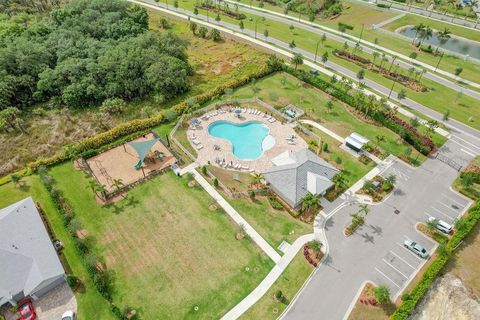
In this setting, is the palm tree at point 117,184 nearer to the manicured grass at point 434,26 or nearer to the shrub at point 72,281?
the shrub at point 72,281

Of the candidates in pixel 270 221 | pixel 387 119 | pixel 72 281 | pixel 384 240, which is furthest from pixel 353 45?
pixel 72 281

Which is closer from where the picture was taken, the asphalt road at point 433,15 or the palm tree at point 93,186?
the palm tree at point 93,186

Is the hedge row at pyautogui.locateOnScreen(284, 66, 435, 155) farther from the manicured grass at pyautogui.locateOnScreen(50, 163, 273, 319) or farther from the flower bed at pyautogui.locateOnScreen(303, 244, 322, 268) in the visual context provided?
the manicured grass at pyautogui.locateOnScreen(50, 163, 273, 319)

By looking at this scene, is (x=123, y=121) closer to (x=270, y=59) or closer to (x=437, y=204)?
(x=270, y=59)

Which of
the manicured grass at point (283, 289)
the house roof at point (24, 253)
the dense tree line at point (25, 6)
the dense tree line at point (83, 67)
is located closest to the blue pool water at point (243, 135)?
the dense tree line at point (83, 67)

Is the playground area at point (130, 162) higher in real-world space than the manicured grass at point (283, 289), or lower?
higher

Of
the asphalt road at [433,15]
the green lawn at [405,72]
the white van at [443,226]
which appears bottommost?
the white van at [443,226]

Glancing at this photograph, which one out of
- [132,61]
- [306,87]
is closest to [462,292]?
[306,87]
